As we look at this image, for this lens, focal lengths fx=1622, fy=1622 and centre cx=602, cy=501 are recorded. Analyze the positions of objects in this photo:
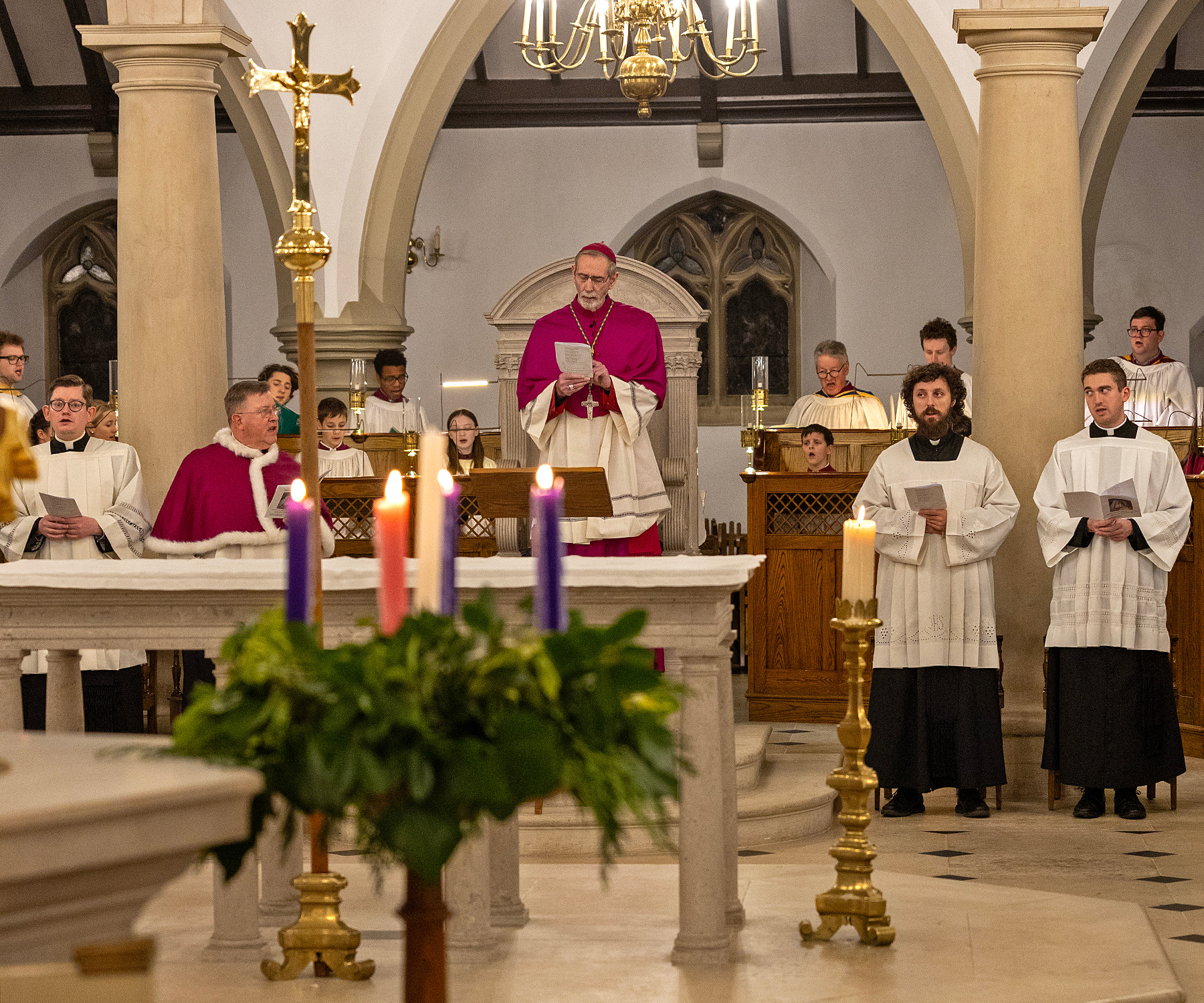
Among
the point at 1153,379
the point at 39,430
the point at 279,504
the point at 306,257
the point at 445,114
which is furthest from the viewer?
the point at 445,114

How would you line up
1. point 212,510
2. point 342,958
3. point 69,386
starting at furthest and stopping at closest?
point 69,386
point 212,510
point 342,958

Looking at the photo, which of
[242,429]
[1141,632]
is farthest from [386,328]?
[1141,632]

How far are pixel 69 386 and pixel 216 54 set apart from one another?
67.8 inches

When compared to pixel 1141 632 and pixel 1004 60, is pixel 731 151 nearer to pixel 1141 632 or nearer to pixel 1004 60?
pixel 1004 60

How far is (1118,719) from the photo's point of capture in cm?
677

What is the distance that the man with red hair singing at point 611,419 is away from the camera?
23.8 feet

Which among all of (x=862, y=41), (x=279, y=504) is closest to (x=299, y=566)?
(x=279, y=504)

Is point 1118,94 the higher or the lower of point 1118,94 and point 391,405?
the higher

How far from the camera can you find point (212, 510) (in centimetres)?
657

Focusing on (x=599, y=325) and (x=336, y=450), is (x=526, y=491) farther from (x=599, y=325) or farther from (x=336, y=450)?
(x=336, y=450)

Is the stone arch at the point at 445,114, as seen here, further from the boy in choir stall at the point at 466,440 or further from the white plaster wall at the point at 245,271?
the white plaster wall at the point at 245,271

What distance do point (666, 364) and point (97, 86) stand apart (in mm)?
10599

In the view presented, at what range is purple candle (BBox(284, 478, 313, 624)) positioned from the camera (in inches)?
87.9

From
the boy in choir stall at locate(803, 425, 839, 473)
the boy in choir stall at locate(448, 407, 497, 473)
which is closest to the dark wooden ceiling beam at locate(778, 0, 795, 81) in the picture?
the boy in choir stall at locate(448, 407, 497, 473)
